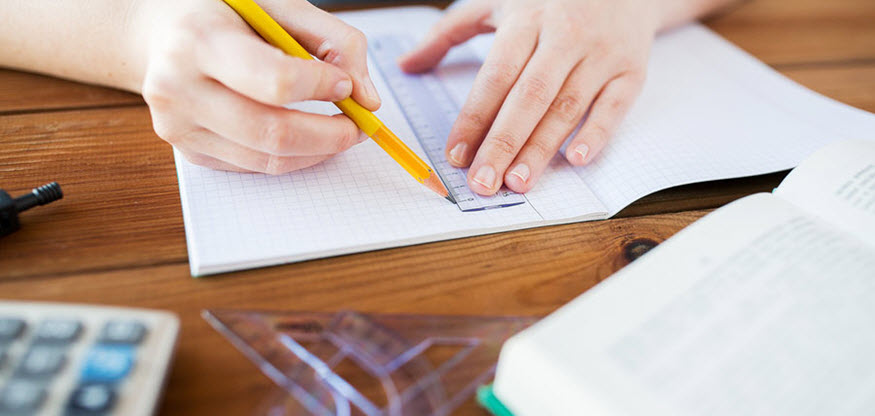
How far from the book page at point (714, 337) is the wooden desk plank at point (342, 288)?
80 mm

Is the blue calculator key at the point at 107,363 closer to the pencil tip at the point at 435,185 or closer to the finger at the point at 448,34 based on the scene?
the pencil tip at the point at 435,185

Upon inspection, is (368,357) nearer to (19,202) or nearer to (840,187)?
(19,202)

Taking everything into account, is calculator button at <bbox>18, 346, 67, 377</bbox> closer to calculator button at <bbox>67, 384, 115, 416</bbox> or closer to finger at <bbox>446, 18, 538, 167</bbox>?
calculator button at <bbox>67, 384, 115, 416</bbox>

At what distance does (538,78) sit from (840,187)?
297 mm

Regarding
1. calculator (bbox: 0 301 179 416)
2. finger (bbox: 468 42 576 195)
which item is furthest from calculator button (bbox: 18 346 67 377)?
finger (bbox: 468 42 576 195)

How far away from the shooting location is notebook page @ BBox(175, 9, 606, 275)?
0.50m

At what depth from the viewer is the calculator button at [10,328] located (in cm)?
37

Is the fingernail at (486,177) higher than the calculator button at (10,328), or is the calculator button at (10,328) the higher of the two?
the calculator button at (10,328)

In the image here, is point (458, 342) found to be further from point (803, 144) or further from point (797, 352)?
point (803, 144)

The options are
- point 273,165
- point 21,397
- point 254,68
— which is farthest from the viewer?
point 273,165

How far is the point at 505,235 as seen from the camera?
55cm

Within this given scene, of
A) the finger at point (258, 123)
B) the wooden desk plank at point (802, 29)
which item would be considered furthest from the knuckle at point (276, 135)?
the wooden desk plank at point (802, 29)

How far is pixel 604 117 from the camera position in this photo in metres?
0.69

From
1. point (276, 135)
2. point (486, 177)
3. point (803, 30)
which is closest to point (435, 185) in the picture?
point (486, 177)
